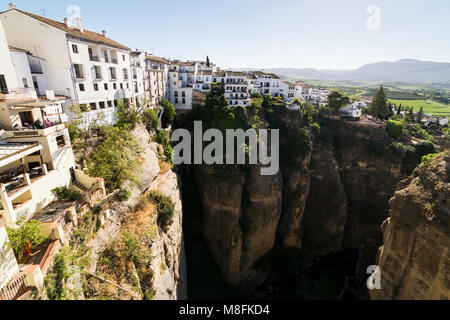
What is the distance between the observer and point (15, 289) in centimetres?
895

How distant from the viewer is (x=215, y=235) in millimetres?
34906

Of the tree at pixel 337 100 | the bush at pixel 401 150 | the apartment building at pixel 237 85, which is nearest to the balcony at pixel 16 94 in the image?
the apartment building at pixel 237 85

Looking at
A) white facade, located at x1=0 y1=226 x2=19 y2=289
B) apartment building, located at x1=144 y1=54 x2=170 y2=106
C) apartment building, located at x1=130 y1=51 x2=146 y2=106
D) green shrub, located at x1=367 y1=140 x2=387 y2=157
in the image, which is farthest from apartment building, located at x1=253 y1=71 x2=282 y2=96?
white facade, located at x1=0 y1=226 x2=19 y2=289

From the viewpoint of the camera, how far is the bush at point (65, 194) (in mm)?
15476

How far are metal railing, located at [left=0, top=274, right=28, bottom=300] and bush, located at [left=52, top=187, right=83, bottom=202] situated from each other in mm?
6734

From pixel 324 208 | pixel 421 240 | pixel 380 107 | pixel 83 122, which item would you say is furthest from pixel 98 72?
pixel 380 107

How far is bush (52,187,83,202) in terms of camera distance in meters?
15.5

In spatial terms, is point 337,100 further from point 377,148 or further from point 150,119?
point 150,119

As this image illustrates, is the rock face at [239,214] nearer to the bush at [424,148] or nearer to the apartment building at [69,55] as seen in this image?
the apartment building at [69,55]

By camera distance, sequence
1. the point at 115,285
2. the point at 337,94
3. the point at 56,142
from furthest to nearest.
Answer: the point at 337,94, the point at 56,142, the point at 115,285

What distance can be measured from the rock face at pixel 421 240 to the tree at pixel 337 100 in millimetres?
30347
